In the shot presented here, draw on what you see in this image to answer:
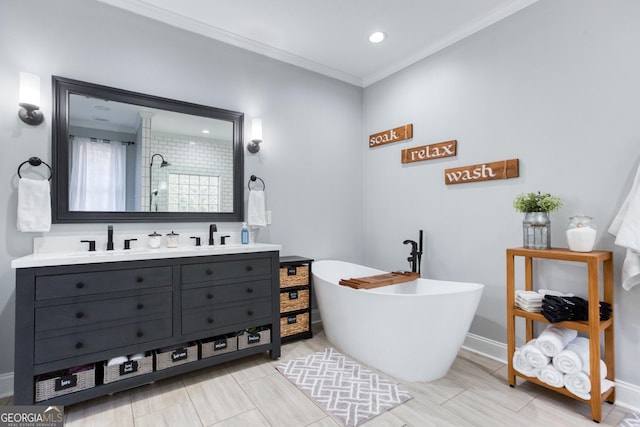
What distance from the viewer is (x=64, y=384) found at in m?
1.79

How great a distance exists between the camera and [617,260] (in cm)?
201

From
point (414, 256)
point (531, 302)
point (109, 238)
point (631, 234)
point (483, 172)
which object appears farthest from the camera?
point (414, 256)

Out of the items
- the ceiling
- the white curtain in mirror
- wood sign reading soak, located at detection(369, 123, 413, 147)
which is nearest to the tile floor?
the white curtain in mirror

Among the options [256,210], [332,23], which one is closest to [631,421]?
[256,210]

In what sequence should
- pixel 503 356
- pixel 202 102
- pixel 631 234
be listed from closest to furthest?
pixel 631 234 → pixel 503 356 → pixel 202 102

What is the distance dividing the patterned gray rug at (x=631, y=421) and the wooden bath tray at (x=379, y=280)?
5.02 feet

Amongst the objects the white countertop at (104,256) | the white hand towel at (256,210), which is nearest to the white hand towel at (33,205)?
the white countertop at (104,256)

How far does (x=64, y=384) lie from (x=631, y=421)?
128 inches

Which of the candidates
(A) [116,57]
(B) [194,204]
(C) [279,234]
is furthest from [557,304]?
(A) [116,57]

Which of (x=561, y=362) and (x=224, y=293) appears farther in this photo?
(x=224, y=293)

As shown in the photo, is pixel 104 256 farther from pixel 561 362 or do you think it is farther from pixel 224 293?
pixel 561 362

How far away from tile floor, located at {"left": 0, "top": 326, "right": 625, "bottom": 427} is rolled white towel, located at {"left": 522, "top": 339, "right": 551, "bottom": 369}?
0.77 ft

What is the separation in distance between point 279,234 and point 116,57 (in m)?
1.99

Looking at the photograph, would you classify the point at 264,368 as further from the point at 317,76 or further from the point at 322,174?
the point at 317,76
